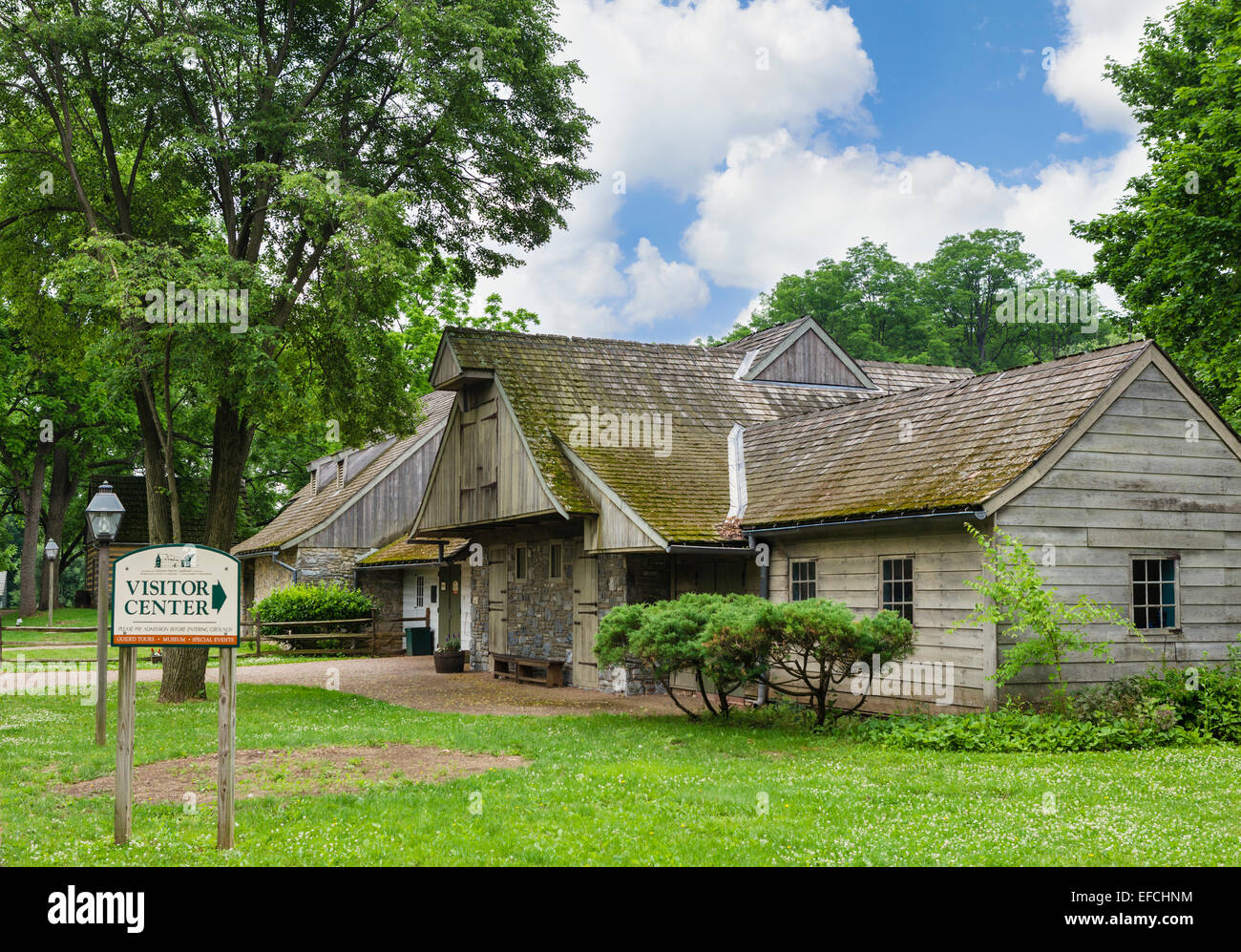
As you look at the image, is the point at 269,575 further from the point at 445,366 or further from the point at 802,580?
the point at 802,580

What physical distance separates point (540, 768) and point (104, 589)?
5.55m

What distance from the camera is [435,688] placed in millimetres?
21062

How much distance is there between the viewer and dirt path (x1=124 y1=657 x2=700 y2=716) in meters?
17.5

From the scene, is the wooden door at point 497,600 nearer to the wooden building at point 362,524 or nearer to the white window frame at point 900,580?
the wooden building at point 362,524

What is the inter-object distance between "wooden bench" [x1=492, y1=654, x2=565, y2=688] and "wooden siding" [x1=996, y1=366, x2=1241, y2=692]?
10174 mm

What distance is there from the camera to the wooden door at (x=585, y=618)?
66.3ft

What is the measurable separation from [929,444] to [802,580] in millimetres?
2921

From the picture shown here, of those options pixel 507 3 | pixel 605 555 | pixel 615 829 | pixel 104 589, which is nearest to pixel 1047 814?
pixel 615 829

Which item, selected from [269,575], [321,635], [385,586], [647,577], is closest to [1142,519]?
[647,577]

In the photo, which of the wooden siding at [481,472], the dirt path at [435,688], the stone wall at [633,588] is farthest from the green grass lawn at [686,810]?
the wooden siding at [481,472]

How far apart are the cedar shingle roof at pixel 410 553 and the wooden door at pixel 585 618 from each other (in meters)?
7.66

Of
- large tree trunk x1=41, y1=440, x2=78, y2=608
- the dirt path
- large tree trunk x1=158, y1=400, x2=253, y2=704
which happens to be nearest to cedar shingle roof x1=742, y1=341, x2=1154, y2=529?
the dirt path

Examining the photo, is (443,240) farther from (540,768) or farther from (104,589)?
(540,768)

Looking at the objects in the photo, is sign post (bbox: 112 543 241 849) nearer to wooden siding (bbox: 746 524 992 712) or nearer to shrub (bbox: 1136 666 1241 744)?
wooden siding (bbox: 746 524 992 712)
